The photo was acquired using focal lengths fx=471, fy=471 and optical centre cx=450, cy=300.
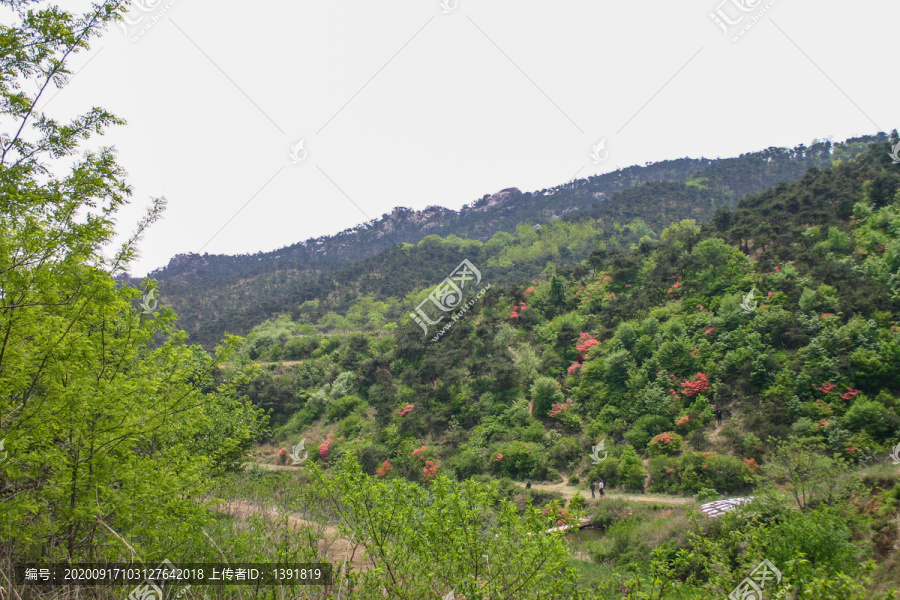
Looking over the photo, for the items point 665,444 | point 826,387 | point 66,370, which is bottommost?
point 665,444

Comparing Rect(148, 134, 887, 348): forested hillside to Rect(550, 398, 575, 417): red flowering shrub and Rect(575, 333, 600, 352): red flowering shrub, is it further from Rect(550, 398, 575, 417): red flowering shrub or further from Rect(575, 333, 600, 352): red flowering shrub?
Rect(550, 398, 575, 417): red flowering shrub

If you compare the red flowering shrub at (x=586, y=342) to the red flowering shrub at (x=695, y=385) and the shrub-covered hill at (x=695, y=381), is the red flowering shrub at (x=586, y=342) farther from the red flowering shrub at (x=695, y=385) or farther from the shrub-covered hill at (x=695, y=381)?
the red flowering shrub at (x=695, y=385)

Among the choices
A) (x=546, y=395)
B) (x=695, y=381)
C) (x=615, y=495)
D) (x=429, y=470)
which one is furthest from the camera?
(x=546, y=395)

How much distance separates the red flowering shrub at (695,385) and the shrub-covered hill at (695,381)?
75mm

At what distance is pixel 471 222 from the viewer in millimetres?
105562

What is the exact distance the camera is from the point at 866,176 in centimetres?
2667

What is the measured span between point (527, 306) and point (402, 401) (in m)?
10.1

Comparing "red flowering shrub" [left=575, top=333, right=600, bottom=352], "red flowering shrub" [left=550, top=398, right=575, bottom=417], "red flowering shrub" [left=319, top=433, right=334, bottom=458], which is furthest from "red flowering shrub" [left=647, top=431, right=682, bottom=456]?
"red flowering shrub" [left=319, top=433, right=334, bottom=458]

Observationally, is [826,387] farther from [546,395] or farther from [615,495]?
[546,395]

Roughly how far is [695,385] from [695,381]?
322 mm

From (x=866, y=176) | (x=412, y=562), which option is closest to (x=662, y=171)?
(x=866, y=176)

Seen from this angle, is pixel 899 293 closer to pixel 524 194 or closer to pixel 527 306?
pixel 527 306

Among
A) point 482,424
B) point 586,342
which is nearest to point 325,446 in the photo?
point 482,424

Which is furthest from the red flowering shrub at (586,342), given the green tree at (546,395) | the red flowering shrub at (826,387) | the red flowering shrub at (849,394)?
the red flowering shrub at (849,394)
